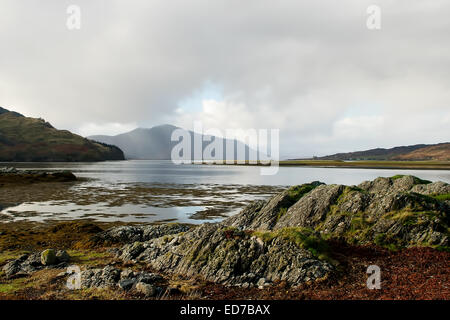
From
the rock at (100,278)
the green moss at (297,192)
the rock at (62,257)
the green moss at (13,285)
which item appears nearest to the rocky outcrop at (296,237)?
the green moss at (297,192)

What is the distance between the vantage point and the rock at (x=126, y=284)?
10756mm

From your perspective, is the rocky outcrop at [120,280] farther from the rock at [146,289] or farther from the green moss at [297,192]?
→ the green moss at [297,192]

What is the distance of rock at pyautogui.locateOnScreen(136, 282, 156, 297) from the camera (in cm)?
1015

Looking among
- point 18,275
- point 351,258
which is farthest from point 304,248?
point 18,275

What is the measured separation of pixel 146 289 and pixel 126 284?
122cm

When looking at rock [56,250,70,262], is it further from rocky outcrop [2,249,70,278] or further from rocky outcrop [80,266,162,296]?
rocky outcrop [80,266,162,296]

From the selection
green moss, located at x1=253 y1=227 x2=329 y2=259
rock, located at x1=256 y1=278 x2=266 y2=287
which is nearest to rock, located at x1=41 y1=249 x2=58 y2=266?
green moss, located at x1=253 y1=227 x2=329 y2=259

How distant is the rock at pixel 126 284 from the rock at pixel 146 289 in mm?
508

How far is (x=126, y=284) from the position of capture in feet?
35.9

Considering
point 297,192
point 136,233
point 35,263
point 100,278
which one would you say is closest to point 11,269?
point 35,263

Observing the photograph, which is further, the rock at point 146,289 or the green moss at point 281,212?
the green moss at point 281,212

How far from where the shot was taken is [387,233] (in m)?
14.4

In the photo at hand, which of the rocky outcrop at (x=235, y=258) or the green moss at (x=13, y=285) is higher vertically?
the rocky outcrop at (x=235, y=258)
